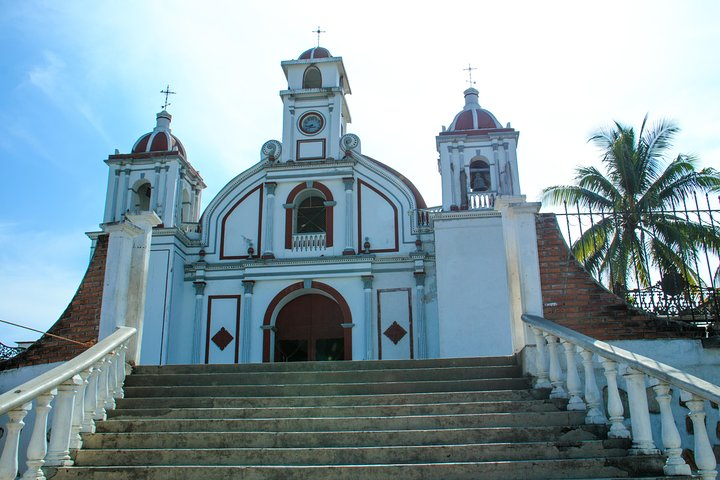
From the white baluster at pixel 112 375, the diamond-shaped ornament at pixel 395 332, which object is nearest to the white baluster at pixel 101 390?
the white baluster at pixel 112 375

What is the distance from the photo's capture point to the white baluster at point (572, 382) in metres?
6.79

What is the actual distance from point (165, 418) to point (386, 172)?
12580 mm

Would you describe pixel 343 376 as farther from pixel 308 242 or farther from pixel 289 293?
pixel 308 242

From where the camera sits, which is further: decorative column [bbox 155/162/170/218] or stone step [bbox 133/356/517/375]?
decorative column [bbox 155/162/170/218]

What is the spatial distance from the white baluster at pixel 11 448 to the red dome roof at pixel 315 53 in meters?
16.6

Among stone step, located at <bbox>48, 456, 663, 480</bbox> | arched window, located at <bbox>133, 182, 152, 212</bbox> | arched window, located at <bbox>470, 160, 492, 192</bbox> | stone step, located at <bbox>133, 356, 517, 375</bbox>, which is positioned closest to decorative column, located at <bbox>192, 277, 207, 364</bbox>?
arched window, located at <bbox>133, 182, 152, 212</bbox>

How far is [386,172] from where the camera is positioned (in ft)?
61.6

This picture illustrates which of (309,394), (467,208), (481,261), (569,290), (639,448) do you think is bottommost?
(639,448)

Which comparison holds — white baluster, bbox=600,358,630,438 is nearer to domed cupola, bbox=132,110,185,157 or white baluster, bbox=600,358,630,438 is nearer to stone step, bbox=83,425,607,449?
stone step, bbox=83,425,607,449

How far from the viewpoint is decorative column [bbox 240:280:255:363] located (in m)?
17.3

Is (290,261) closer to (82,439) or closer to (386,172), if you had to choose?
(386,172)

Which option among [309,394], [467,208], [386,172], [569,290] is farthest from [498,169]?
[309,394]

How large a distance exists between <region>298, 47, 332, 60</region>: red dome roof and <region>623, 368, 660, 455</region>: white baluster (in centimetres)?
1627

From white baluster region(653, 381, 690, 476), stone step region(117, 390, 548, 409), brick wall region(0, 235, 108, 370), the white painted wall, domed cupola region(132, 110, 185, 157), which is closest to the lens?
white baluster region(653, 381, 690, 476)
